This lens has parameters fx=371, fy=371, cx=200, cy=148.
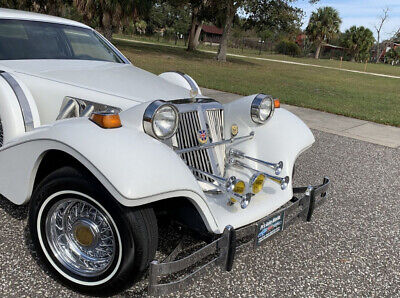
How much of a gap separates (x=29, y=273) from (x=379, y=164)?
5028mm

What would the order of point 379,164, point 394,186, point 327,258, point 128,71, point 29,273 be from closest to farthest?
1. point 29,273
2. point 327,258
3. point 128,71
4. point 394,186
5. point 379,164

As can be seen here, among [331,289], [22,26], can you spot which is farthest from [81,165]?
[22,26]

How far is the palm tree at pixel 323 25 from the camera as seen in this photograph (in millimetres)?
51781

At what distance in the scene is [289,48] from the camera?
47281 millimetres

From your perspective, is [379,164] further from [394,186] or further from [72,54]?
[72,54]

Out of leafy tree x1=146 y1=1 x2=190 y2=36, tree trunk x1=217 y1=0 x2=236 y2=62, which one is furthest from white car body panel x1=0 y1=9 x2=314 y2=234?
leafy tree x1=146 y1=1 x2=190 y2=36

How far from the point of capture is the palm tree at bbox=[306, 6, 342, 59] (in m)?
51.8

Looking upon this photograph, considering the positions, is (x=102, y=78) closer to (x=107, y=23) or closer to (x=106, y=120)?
(x=106, y=120)

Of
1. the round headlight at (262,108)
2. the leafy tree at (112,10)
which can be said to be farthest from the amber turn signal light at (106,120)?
the leafy tree at (112,10)

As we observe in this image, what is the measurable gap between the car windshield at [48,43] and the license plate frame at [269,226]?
2.59 meters

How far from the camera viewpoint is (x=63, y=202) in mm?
2242

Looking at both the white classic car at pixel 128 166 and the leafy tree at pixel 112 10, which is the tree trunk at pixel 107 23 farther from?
the white classic car at pixel 128 166

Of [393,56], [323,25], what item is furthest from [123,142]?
[393,56]

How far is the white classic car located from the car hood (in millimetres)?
15
